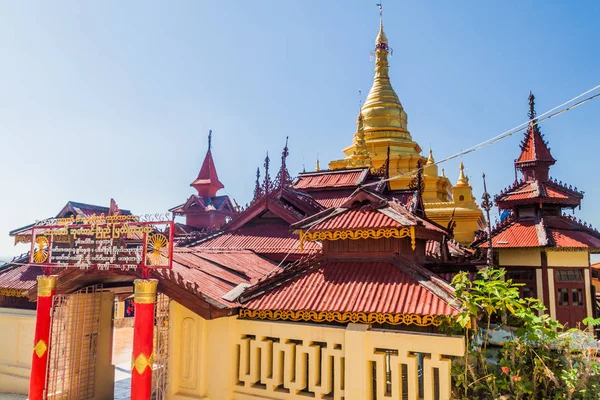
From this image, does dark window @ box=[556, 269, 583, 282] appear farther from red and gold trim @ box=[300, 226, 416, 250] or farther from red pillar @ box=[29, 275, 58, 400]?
red pillar @ box=[29, 275, 58, 400]

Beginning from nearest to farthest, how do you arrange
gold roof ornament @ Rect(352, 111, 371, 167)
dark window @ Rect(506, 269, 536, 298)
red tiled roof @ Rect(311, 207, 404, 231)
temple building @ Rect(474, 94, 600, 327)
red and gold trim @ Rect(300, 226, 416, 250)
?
red and gold trim @ Rect(300, 226, 416, 250), red tiled roof @ Rect(311, 207, 404, 231), temple building @ Rect(474, 94, 600, 327), dark window @ Rect(506, 269, 536, 298), gold roof ornament @ Rect(352, 111, 371, 167)

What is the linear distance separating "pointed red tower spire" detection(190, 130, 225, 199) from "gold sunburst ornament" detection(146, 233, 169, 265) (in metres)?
23.9

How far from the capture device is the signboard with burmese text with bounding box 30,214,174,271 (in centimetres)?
981

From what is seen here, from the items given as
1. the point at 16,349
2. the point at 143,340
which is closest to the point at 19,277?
the point at 16,349

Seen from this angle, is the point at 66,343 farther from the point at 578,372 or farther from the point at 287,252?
the point at 578,372

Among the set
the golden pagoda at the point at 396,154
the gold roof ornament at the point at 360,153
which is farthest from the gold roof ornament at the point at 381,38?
the gold roof ornament at the point at 360,153

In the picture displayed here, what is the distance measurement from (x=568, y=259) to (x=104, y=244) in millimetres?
17768

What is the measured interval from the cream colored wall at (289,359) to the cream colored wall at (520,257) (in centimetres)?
1133

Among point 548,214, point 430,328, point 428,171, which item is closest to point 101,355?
→ point 430,328

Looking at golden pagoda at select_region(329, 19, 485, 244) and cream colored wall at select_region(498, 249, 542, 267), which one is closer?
cream colored wall at select_region(498, 249, 542, 267)

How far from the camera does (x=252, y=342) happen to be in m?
10.4

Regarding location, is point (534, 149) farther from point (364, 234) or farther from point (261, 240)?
point (364, 234)

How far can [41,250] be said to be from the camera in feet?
37.2

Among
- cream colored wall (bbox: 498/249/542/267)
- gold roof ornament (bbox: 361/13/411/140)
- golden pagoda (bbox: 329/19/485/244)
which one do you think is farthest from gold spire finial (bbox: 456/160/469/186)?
cream colored wall (bbox: 498/249/542/267)
